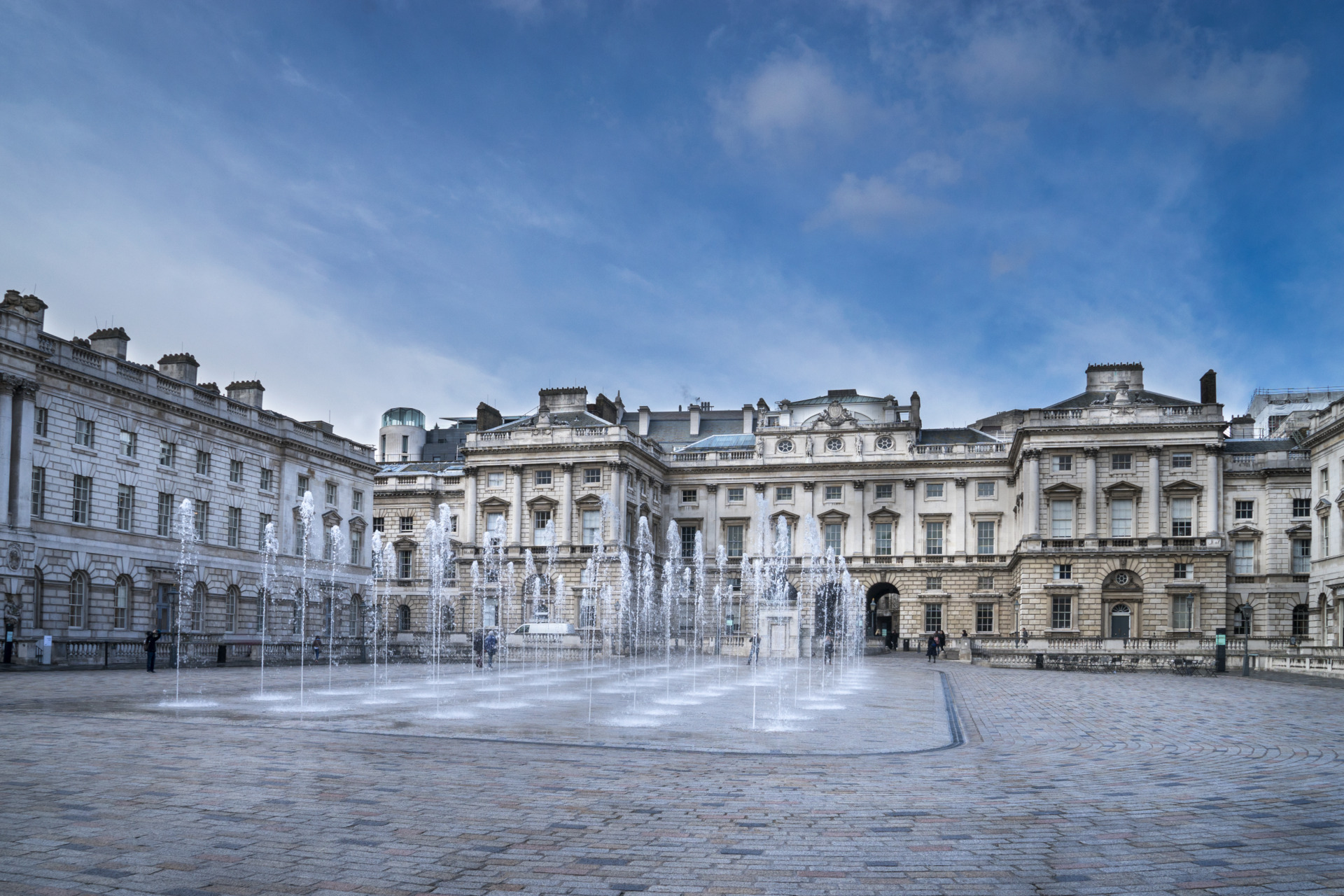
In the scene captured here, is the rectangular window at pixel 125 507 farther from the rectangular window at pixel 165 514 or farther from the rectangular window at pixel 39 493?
the rectangular window at pixel 39 493

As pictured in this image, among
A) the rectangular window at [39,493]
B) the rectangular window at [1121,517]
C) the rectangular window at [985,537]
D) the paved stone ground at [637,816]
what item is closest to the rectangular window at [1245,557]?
the rectangular window at [1121,517]

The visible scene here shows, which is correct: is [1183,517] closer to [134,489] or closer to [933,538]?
[933,538]

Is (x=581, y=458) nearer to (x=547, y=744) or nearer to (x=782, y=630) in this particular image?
(x=782, y=630)

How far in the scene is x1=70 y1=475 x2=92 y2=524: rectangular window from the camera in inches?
1634

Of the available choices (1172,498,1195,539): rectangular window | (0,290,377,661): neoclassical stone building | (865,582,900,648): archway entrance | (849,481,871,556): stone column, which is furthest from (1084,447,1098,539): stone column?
(0,290,377,661): neoclassical stone building

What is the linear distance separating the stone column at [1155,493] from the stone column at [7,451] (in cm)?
5760

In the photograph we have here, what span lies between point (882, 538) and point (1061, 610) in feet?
47.5

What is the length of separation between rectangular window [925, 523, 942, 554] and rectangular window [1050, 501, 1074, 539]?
9.95 m

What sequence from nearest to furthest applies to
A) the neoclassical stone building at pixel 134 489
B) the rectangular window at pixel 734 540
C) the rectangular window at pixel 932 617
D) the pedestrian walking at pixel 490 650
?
1. the neoclassical stone building at pixel 134 489
2. the pedestrian walking at pixel 490 650
3. the rectangular window at pixel 932 617
4. the rectangular window at pixel 734 540

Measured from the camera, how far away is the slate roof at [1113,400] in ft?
221

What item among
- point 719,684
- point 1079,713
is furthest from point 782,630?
point 1079,713

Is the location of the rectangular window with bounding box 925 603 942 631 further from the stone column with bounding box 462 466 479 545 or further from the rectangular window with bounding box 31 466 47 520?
the rectangular window with bounding box 31 466 47 520

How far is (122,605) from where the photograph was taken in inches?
1709

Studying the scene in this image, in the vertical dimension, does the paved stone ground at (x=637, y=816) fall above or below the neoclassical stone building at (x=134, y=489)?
below
